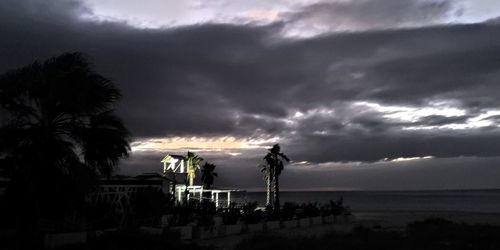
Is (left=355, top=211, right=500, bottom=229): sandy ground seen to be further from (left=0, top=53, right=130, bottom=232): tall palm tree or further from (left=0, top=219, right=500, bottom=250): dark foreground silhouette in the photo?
(left=0, top=53, right=130, bottom=232): tall palm tree

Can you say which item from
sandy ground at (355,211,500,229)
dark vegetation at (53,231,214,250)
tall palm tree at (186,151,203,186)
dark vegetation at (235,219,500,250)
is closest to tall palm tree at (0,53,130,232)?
dark vegetation at (53,231,214,250)

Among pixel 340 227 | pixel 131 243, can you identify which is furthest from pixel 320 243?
pixel 340 227

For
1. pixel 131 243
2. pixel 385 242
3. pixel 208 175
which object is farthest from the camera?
pixel 208 175

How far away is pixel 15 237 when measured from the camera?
62.2 feet

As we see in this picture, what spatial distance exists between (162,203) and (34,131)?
13039mm

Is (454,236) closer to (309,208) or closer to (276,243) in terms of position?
(276,243)

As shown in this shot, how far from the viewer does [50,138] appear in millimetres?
16703

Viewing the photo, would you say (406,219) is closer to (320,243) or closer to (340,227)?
(340,227)

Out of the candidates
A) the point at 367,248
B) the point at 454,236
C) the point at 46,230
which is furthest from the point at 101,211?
the point at 454,236

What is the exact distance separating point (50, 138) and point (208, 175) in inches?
1767

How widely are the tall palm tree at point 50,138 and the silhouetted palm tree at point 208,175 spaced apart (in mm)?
43527

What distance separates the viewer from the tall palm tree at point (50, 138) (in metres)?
16.5

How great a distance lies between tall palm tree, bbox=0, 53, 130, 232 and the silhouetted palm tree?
43.5 meters

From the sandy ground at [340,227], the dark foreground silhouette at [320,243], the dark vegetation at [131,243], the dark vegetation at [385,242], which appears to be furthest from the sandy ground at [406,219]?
the dark vegetation at [131,243]
